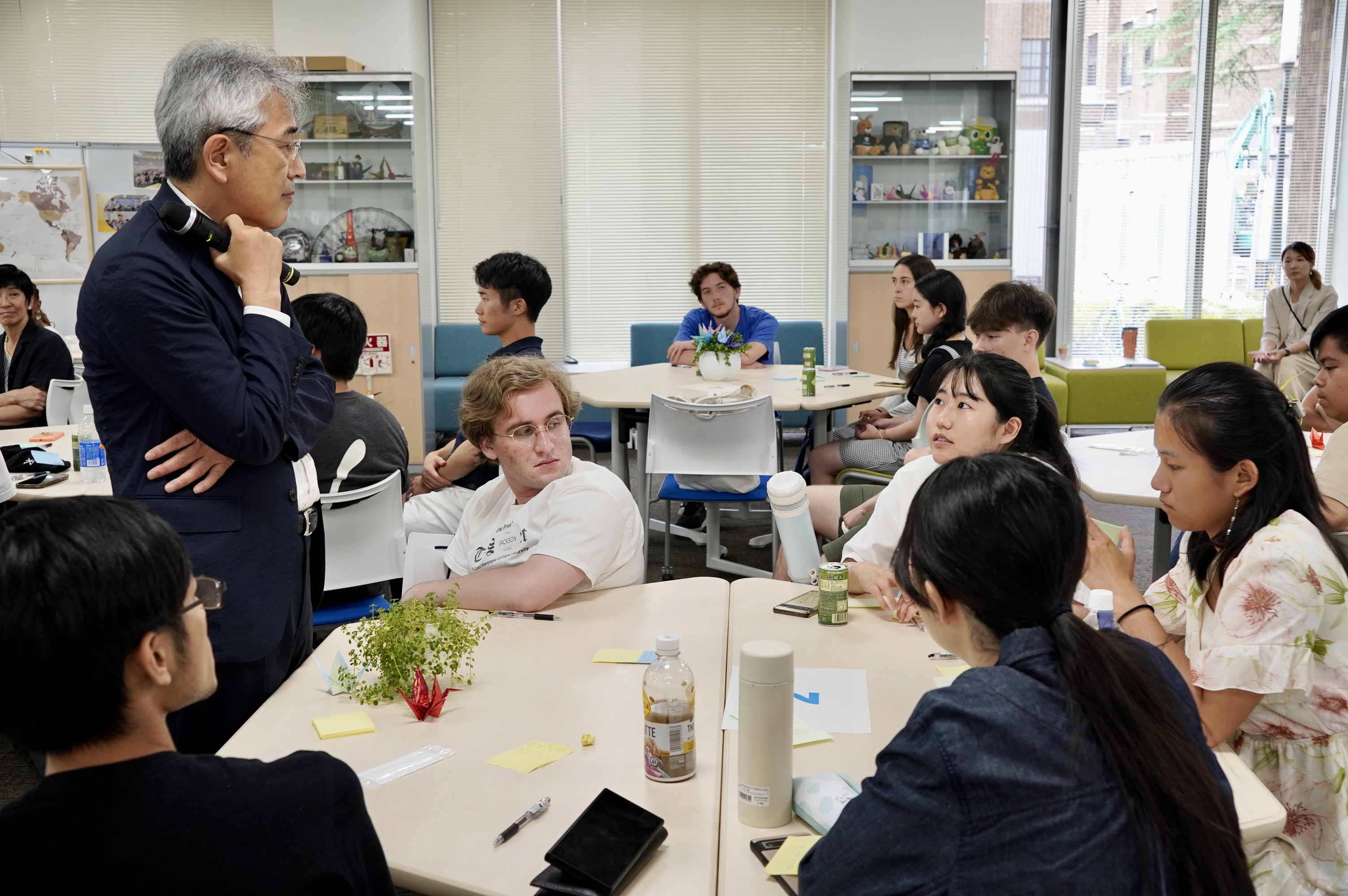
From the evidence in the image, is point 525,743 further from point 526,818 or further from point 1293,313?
point 1293,313

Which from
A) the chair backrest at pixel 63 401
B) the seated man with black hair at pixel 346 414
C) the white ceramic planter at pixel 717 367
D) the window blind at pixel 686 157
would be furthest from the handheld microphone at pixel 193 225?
the window blind at pixel 686 157

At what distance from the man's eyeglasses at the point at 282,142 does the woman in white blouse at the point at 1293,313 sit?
730 centimetres

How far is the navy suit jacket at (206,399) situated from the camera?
1.54 m

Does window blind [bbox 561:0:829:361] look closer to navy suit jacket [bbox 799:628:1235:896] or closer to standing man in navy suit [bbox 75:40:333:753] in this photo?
standing man in navy suit [bbox 75:40:333:753]

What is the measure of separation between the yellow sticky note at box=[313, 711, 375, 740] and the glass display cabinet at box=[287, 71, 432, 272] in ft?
18.5

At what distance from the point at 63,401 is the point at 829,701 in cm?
465

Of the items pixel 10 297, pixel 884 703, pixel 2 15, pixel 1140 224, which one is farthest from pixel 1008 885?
pixel 2 15

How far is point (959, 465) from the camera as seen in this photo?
1198 mm

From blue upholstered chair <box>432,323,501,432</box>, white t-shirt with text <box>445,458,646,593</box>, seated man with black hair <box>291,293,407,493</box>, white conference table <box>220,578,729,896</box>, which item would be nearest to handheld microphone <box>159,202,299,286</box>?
white conference table <box>220,578,729,896</box>

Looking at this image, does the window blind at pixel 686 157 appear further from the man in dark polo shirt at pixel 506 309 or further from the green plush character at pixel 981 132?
the man in dark polo shirt at pixel 506 309

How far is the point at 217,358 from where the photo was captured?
1.56 m

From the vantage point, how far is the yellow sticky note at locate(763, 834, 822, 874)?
49.2 inches

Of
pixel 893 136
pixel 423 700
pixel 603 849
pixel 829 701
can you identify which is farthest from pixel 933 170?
pixel 603 849

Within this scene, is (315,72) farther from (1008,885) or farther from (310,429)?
(1008,885)
